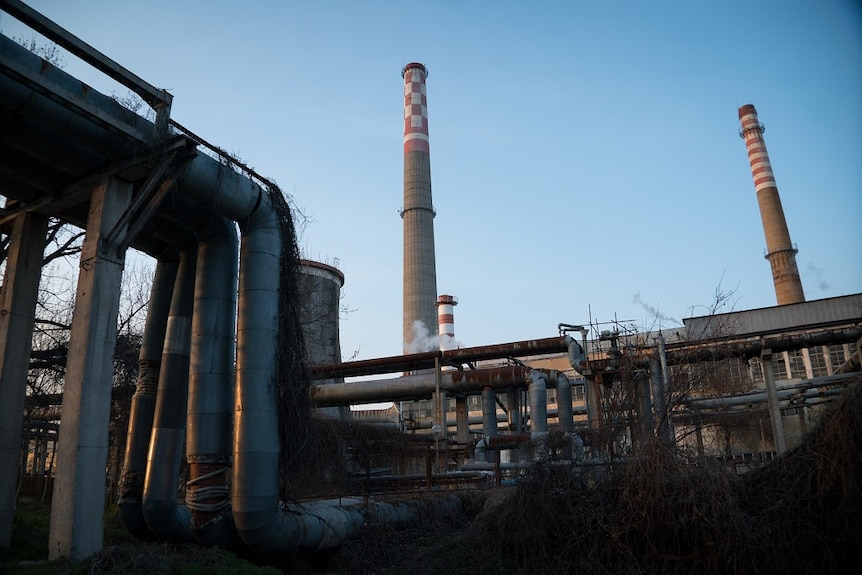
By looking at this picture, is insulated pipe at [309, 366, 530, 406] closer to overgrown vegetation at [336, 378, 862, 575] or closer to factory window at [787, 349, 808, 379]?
overgrown vegetation at [336, 378, 862, 575]

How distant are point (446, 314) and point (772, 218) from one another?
24.0 metres

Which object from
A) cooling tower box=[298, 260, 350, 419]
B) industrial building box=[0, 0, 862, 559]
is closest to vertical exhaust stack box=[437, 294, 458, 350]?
cooling tower box=[298, 260, 350, 419]

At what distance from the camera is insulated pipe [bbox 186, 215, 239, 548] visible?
805cm

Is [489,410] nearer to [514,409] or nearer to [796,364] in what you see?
[514,409]

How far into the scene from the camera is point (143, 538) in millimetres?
8805

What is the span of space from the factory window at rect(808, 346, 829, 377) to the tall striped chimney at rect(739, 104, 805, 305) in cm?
701

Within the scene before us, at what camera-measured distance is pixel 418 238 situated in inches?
1720

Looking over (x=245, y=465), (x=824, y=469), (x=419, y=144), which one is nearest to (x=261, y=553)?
(x=245, y=465)

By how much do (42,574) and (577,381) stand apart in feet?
78.6

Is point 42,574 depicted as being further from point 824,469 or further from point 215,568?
point 824,469

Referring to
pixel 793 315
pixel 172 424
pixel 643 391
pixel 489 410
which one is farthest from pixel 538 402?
pixel 793 315

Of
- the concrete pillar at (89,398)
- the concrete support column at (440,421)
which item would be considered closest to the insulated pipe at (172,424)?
the concrete pillar at (89,398)

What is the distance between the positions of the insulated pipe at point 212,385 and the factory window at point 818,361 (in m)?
33.9

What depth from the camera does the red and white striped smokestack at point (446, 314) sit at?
157ft
